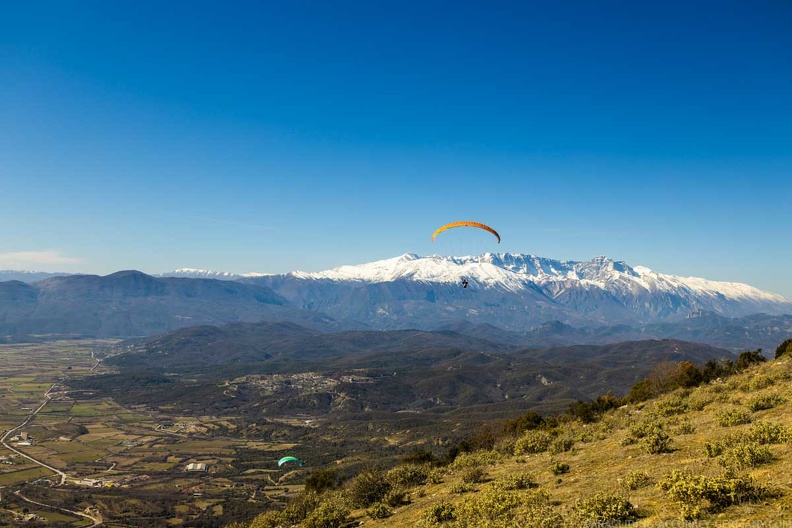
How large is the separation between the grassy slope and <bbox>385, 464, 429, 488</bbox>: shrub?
243cm

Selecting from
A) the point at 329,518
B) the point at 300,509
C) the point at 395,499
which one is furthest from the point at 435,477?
the point at 300,509

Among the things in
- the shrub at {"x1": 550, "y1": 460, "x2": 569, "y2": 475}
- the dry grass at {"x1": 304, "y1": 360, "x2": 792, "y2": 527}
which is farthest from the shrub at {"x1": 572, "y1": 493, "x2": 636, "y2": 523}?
the shrub at {"x1": 550, "y1": 460, "x2": 569, "y2": 475}

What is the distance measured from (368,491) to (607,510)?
2678cm

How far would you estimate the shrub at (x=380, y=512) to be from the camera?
33.3 metres

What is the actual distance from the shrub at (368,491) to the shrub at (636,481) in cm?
2266

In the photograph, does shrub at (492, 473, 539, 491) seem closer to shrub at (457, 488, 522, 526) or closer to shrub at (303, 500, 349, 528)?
shrub at (457, 488, 522, 526)

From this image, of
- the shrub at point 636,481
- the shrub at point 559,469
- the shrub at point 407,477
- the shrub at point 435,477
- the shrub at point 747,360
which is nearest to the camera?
the shrub at point 636,481

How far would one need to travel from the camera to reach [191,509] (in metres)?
175

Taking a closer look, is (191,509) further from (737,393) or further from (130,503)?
(737,393)

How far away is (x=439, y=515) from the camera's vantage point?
25.7 m

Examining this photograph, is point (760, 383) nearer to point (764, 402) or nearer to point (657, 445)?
point (764, 402)

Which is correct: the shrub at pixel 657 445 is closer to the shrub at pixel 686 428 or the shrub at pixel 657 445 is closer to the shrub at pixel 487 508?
the shrub at pixel 686 428

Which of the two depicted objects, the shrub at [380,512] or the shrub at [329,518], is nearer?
the shrub at [380,512]

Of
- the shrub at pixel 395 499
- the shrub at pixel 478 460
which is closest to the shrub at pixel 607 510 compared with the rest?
the shrub at pixel 395 499
